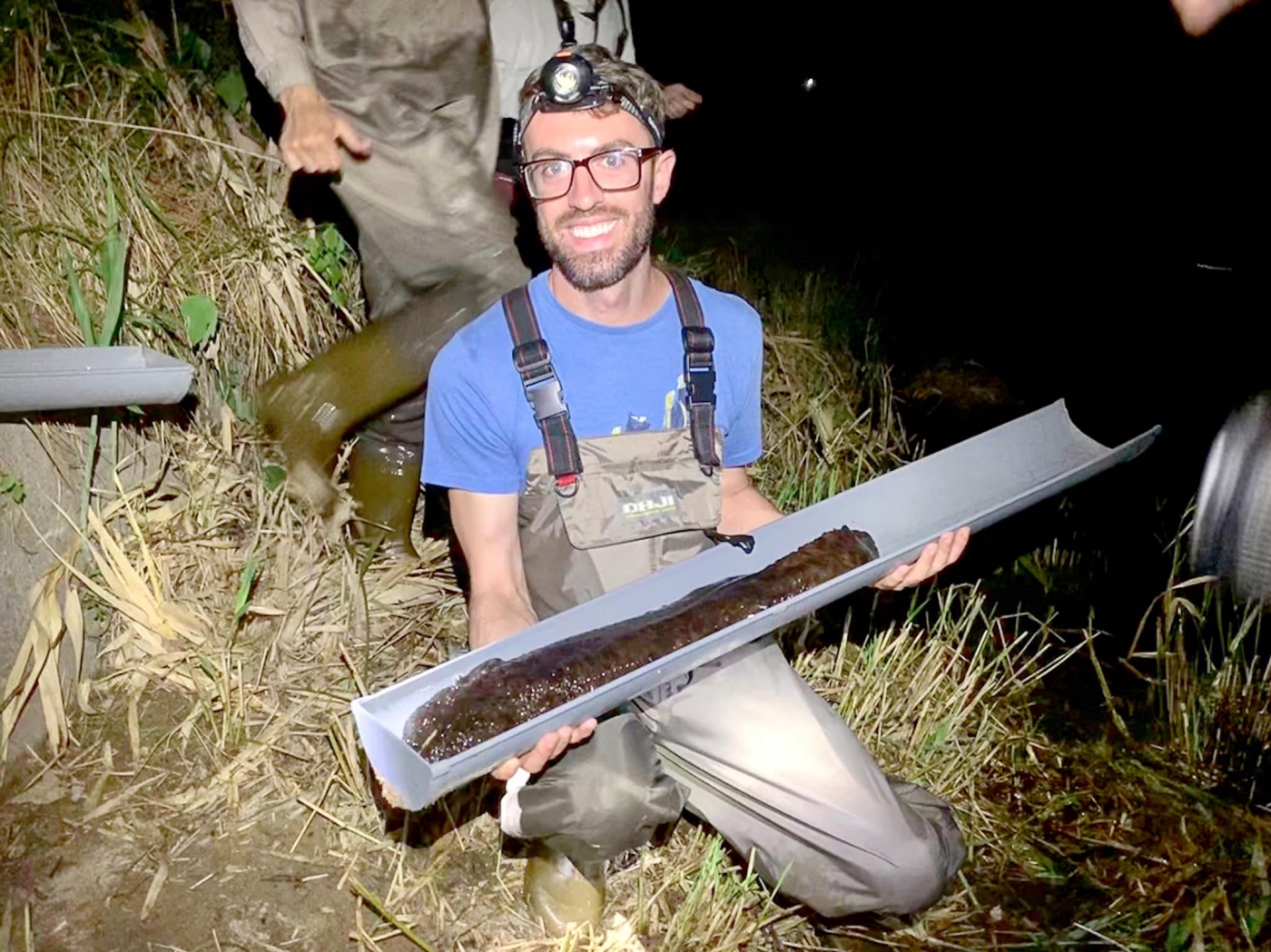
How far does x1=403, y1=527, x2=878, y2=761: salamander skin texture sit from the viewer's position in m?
2.31

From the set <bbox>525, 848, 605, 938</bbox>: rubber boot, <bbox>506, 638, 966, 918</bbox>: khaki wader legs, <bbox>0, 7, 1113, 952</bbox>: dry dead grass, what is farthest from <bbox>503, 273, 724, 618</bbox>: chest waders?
<bbox>0, 7, 1113, 952</bbox>: dry dead grass

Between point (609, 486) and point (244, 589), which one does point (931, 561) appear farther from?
point (244, 589)

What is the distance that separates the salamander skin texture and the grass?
0.77m

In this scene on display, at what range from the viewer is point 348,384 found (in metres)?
3.82

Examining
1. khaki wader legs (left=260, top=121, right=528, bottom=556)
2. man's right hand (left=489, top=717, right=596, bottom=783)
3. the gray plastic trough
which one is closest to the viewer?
the gray plastic trough

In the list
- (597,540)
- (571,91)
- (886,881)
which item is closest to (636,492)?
(597,540)

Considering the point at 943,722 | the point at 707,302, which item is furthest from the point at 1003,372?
the point at 707,302

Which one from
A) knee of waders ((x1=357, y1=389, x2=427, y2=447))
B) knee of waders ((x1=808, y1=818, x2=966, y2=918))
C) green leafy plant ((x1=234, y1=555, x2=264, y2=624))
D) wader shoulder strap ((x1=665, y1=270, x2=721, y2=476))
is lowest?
knee of waders ((x1=808, y1=818, x2=966, y2=918))

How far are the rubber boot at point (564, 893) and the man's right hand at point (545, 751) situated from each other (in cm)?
52

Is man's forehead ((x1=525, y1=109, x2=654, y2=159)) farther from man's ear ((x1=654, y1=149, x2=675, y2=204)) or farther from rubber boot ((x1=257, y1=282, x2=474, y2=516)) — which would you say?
rubber boot ((x1=257, y1=282, x2=474, y2=516))

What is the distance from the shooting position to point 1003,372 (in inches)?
236

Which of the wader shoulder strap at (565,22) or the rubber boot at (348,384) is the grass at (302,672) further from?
the wader shoulder strap at (565,22)

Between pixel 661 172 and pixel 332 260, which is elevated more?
pixel 661 172

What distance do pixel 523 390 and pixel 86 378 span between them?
1287 mm
